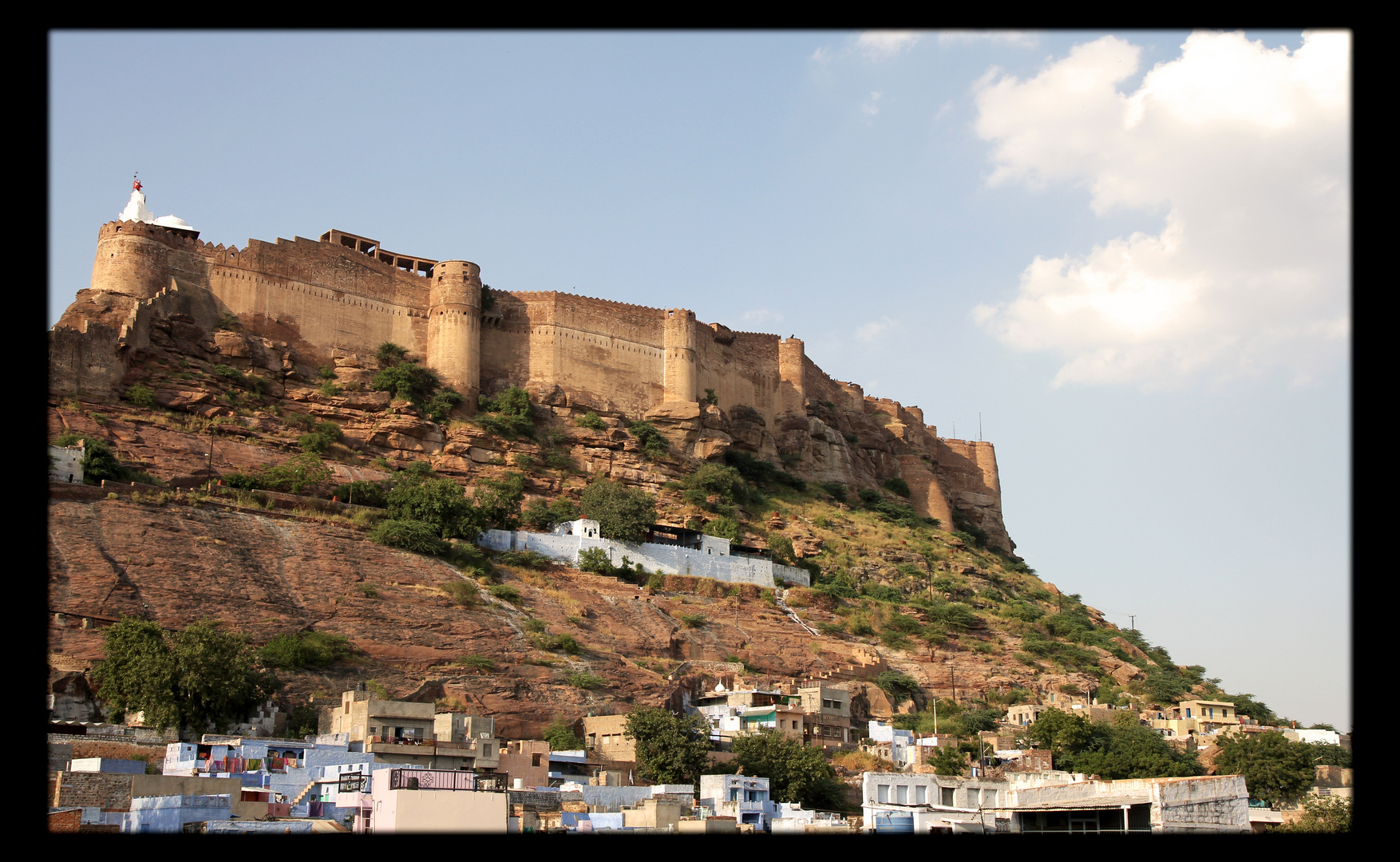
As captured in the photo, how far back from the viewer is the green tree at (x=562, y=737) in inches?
1057

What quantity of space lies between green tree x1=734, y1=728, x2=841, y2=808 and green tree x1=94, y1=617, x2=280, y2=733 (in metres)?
9.22

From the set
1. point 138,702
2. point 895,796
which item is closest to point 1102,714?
point 895,796

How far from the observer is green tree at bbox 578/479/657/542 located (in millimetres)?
38469

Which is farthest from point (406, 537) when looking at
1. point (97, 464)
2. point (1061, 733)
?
point (1061, 733)

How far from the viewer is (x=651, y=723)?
26219 mm

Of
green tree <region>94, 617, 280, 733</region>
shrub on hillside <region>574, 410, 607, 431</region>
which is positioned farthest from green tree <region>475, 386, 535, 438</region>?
green tree <region>94, 617, 280, 733</region>

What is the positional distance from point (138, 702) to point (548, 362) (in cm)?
2306

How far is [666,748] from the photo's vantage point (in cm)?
2570

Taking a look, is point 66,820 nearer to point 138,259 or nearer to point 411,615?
point 411,615

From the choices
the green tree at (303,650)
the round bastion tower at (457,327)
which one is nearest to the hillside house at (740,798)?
the green tree at (303,650)

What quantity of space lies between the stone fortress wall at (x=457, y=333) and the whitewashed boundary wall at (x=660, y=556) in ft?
22.5
